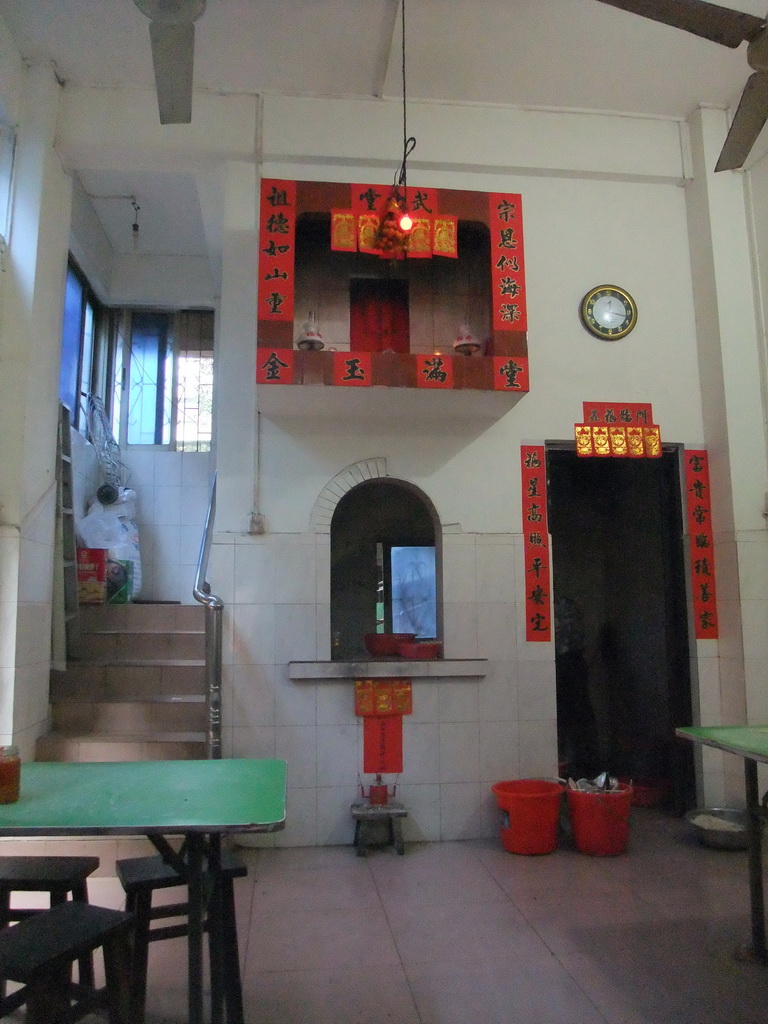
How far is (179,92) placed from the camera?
2.67 metres

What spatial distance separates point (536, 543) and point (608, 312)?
166 centimetres

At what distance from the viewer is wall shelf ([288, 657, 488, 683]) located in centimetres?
451

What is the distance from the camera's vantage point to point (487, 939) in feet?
10.4

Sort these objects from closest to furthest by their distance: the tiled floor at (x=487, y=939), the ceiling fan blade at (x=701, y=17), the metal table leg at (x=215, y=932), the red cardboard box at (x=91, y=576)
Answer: the metal table leg at (x=215, y=932) < the ceiling fan blade at (x=701, y=17) < the tiled floor at (x=487, y=939) < the red cardboard box at (x=91, y=576)

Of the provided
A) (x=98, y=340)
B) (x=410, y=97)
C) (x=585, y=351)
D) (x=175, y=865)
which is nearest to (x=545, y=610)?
(x=585, y=351)

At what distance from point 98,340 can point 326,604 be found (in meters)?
3.86

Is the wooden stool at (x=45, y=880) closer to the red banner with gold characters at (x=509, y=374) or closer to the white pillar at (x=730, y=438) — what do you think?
the red banner with gold characters at (x=509, y=374)

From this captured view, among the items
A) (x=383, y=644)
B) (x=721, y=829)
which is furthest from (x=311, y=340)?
(x=721, y=829)

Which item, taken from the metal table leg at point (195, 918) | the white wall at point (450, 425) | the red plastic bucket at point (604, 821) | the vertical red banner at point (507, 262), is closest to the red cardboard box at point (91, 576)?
the white wall at point (450, 425)

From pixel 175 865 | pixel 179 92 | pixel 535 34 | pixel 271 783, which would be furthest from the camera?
pixel 535 34

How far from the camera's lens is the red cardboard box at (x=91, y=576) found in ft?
18.0

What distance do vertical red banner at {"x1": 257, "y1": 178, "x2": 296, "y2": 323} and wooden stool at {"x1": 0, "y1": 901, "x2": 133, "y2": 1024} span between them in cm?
315

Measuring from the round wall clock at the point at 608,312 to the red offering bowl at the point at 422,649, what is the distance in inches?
92.3

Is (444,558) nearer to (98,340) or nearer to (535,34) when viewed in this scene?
(535,34)
